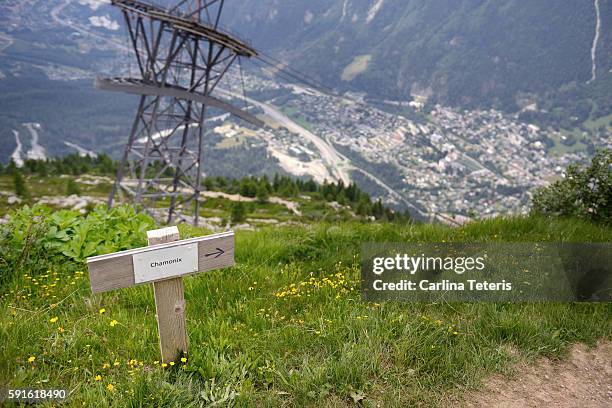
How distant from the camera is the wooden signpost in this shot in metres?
3.09

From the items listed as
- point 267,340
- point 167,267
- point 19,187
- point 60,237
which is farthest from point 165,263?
point 19,187

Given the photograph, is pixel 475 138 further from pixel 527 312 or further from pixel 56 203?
pixel 527 312

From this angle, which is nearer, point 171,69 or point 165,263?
point 165,263

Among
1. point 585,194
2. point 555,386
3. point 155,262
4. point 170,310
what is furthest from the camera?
point 585,194

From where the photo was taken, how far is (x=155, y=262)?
3191mm

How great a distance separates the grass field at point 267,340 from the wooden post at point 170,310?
14cm

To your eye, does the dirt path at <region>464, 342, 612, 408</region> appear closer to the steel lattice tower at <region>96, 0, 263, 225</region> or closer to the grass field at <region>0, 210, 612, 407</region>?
the grass field at <region>0, 210, 612, 407</region>

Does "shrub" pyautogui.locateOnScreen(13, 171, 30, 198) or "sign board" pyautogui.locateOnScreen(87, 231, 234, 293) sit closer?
"sign board" pyautogui.locateOnScreen(87, 231, 234, 293)

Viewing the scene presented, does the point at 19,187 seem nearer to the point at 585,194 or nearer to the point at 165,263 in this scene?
the point at 165,263

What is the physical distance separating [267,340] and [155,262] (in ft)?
4.79

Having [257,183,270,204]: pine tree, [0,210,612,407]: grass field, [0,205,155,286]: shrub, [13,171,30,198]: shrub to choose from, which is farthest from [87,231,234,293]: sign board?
[257,183,270,204]: pine tree

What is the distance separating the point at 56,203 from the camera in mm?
43781

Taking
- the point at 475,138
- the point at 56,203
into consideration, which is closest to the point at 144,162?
the point at 56,203

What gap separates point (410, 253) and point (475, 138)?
19992cm
